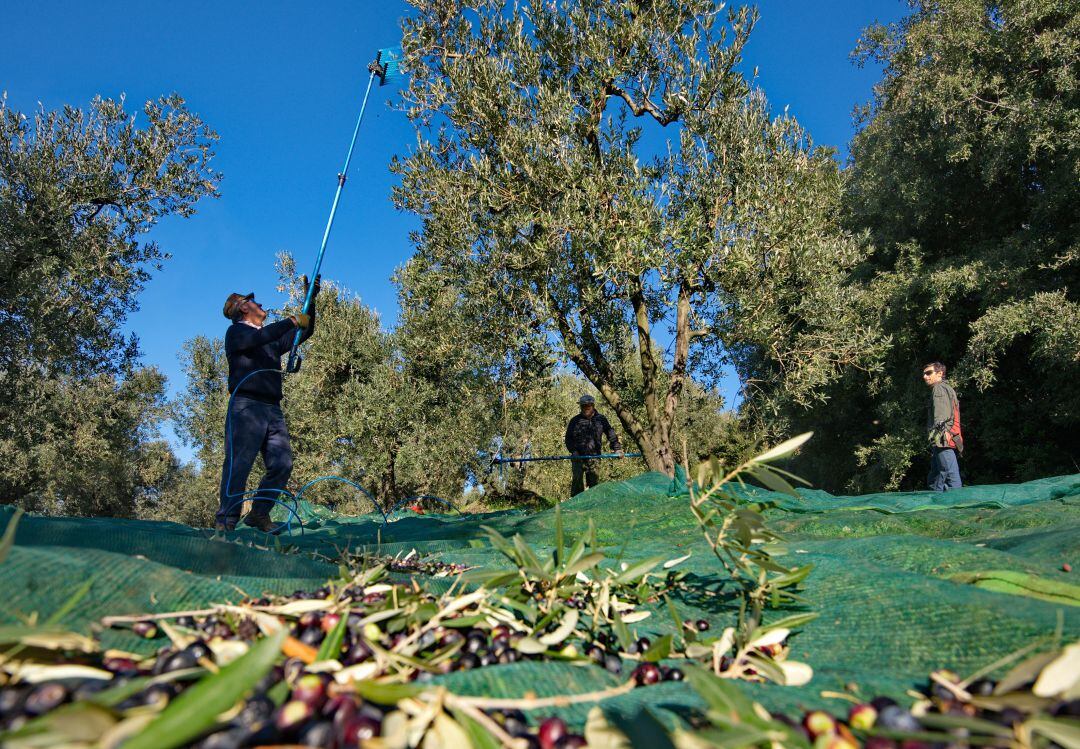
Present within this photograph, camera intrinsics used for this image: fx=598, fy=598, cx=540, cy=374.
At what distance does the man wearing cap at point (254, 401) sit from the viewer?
6.18 meters

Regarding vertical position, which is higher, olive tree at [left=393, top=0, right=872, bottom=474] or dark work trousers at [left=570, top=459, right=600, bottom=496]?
olive tree at [left=393, top=0, right=872, bottom=474]

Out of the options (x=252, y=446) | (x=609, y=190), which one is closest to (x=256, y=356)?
(x=252, y=446)

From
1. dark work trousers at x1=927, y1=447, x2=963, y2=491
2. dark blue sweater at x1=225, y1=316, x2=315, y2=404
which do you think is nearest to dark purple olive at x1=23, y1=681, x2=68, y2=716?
dark blue sweater at x1=225, y1=316, x2=315, y2=404

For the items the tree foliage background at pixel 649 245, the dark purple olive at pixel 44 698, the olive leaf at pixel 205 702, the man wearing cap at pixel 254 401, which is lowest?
the dark purple olive at pixel 44 698

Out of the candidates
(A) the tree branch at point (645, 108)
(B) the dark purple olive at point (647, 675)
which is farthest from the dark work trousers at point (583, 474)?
(B) the dark purple olive at point (647, 675)

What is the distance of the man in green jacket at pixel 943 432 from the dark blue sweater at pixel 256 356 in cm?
Result: 880

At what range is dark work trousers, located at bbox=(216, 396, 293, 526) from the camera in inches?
239

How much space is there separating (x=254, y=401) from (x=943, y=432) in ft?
30.2

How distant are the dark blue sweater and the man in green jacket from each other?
28.9 feet

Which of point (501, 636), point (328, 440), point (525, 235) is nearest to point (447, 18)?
point (525, 235)

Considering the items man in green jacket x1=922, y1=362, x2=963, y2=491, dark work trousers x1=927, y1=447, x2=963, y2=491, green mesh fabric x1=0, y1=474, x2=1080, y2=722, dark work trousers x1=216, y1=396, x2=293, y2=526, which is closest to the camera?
green mesh fabric x1=0, y1=474, x2=1080, y2=722

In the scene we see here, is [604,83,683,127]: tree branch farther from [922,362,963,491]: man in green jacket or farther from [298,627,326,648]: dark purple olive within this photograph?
[298,627,326,648]: dark purple olive

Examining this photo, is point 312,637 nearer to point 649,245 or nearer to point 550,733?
point 550,733

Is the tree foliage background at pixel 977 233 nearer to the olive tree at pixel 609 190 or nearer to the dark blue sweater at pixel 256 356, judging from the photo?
the olive tree at pixel 609 190
